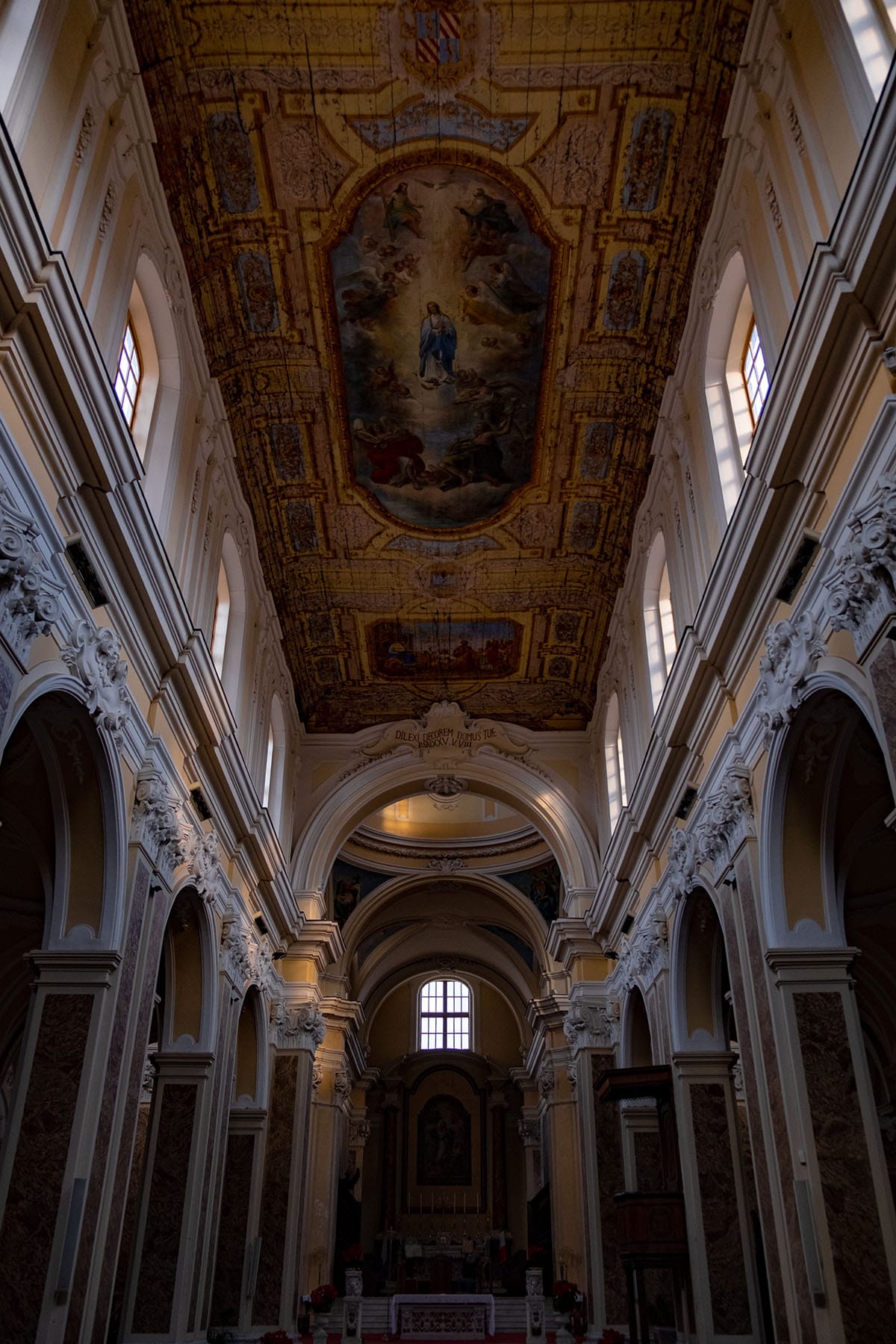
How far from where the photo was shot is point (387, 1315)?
78.2ft

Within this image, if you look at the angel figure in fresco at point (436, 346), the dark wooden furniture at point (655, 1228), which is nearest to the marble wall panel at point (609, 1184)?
the dark wooden furniture at point (655, 1228)

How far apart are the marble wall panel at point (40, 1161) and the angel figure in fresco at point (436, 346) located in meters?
8.43

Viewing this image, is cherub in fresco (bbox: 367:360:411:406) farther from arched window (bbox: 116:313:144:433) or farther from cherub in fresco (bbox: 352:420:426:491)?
arched window (bbox: 116:313:144:433)

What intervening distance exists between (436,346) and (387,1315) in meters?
19.7

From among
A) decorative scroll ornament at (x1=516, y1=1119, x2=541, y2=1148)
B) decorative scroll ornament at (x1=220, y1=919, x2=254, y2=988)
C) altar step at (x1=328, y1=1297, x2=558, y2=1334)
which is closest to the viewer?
decorative scroll ornament at (x1=220, y1=919, x2=254, y2=988)

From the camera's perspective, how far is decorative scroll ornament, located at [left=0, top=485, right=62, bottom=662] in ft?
24.7

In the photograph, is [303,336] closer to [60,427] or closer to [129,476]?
[129,476]

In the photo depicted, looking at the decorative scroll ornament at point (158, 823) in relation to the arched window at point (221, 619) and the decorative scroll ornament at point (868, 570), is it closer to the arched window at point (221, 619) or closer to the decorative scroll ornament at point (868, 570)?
the arched window at point (221, 619)

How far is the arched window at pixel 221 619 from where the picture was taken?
15.4 metres

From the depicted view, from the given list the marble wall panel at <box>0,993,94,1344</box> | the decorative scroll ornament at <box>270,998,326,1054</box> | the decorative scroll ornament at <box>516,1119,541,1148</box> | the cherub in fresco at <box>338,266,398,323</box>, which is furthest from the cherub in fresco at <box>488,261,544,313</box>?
the decorative scroll ornament at <box>516,1119,541,1148</box>

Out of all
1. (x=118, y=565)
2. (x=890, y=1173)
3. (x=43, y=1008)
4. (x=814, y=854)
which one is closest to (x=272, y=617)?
(x=118, y=565)

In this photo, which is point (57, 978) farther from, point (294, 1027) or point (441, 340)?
point (294, 1027)

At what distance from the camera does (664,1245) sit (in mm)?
12758

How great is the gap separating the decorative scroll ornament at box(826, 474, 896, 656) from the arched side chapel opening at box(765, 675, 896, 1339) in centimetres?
62
